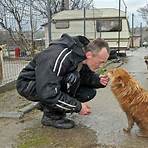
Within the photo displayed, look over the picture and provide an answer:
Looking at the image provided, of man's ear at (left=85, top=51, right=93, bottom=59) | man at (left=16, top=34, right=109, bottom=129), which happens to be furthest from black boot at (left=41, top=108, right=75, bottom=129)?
man's ear at (left=85, top=51, right=93, bottom=59)

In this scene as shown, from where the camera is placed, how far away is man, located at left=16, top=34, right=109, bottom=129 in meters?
4.35

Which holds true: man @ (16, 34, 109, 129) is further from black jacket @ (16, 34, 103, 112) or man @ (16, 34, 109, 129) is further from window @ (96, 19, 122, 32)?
window @ (96, 19, 122, 32)

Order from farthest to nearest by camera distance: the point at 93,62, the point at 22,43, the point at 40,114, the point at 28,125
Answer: the point at 22,43
the point at 40,114
the point at 28,125
the point at 93,62

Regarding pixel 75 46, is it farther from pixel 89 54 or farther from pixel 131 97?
pixel 131 97

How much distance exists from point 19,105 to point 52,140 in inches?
75.8

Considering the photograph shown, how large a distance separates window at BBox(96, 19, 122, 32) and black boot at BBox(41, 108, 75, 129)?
19728mm

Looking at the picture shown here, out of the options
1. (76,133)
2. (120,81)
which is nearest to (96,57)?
(120,81)

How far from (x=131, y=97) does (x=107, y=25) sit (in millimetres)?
20734

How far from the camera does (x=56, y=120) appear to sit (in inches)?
194

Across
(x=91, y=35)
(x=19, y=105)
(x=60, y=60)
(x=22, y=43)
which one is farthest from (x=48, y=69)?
(x=91, y=35)

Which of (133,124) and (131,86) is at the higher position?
(131,86)

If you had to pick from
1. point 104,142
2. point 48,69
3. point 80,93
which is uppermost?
point 48,69

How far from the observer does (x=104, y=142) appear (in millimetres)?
4406

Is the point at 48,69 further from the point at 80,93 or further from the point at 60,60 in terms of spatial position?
the point at 80,93
